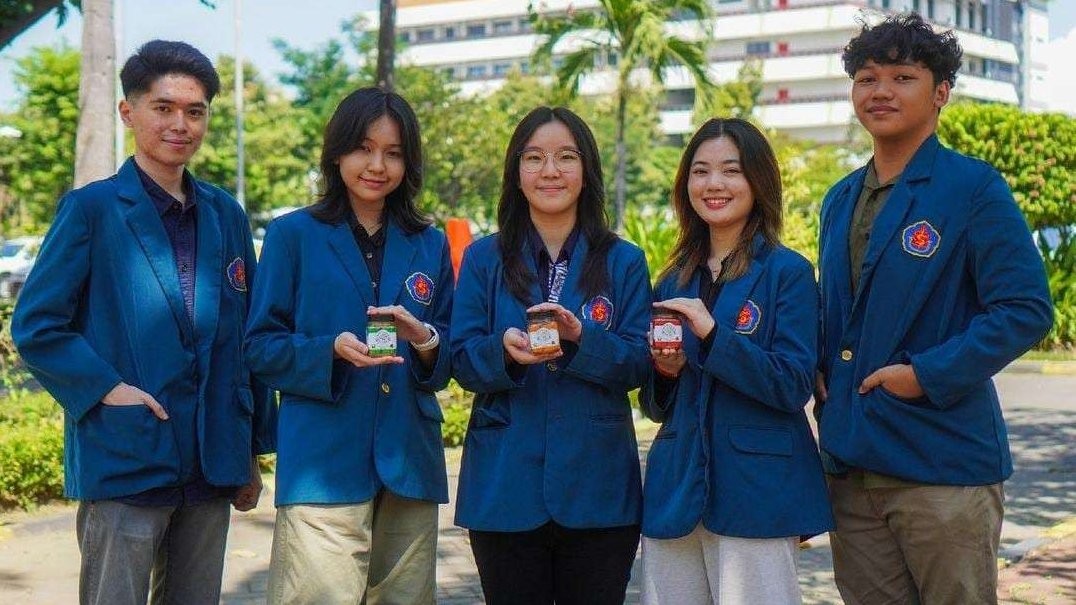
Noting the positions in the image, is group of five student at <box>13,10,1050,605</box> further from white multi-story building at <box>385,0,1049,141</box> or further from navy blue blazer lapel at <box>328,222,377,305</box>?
white multi-story building at <box>385,0,1049,141</box>

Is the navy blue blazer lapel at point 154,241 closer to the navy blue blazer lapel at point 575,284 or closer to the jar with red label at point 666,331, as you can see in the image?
the navy blue blazer lapel at point 575,284

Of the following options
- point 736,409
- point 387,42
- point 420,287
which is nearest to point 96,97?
point 387,42

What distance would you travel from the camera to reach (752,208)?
3879 millimetres

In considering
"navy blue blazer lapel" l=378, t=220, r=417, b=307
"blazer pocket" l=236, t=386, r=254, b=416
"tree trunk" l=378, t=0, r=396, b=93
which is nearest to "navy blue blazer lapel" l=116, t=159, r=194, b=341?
"blazer pocket" l=236, t=386, r=254, b=416

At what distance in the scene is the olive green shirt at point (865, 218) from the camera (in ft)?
12.6

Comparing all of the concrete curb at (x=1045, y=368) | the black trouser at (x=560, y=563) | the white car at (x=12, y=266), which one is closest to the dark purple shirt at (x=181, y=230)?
the black trouser at (x=560, y=563)

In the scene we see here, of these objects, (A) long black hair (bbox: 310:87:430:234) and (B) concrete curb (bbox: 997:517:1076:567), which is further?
(B) concrete curb (bbox: 997:517:1076:567)

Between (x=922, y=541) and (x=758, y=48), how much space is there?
78909 mm

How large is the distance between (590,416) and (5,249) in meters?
32.9

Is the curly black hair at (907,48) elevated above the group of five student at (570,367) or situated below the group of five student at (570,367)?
above

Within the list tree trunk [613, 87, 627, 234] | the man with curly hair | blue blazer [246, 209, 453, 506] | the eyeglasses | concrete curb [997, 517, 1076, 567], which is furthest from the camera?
tree trunk [613, 87, 627, 234]

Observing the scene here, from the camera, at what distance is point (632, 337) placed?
151 inches

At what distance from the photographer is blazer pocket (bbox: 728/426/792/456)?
366cm

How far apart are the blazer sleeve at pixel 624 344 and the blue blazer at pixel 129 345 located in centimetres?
108
